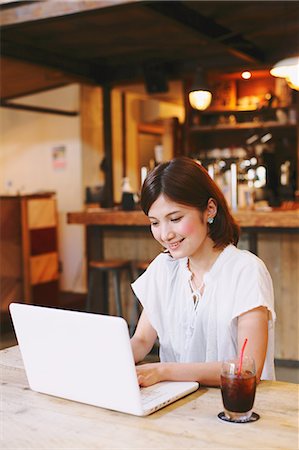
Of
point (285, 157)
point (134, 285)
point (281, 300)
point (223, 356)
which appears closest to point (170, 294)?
point (134, 285)

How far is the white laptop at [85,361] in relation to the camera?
1.31 m

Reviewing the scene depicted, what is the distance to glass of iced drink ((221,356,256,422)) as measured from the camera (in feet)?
4.28

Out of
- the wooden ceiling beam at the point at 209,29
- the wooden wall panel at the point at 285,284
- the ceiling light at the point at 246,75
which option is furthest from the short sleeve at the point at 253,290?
the ceiling light at the point at 246,75

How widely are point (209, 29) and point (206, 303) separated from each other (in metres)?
3.56

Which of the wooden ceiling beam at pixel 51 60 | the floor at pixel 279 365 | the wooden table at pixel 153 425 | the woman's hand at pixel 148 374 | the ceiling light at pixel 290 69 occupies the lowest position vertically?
the floor at pixel 279 365

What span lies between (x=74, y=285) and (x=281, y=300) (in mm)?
3653

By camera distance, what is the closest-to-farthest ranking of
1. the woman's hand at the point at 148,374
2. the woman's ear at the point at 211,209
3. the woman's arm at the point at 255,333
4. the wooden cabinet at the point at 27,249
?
the woman's hand at the point at 148,374, the woman's arm at the point at 255,333, the woman's ear at the point at 211,209, the wooden cabinet at the point at 27,249

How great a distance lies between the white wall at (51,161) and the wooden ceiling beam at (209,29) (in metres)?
2.41

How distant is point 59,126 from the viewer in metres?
7.50

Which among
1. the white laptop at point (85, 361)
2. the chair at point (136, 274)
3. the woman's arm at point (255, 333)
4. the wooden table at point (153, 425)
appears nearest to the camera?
the wooden table at point (153, 425)

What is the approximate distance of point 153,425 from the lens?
1.30 meters

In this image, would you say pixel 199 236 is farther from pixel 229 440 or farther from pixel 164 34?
pixel 164 34

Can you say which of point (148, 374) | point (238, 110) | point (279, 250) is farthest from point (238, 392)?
point (238, 110)

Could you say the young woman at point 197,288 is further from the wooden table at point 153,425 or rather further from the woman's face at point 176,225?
the wooden table at point 153,425
